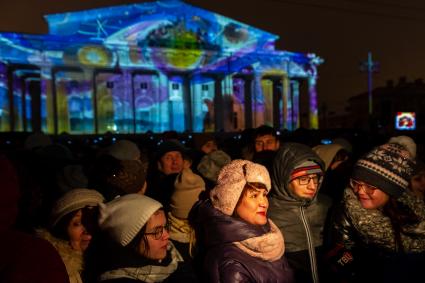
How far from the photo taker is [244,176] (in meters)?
2.30

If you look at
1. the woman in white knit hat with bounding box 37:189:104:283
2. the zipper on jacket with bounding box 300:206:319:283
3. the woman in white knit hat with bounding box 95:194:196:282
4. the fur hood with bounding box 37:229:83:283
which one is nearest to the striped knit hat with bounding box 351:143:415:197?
the zipper on jacket with bounding box 300:206:319:283

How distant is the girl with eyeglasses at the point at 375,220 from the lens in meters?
2.14

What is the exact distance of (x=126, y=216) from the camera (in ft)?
7.13

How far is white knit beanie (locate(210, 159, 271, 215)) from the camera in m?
2.27

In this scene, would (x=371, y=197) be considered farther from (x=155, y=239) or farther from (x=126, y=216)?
(x=126, y=216)

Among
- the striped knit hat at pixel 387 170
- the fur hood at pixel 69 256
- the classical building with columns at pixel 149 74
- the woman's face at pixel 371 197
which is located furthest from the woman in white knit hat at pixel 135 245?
the classical building with columns at pixel 149 74

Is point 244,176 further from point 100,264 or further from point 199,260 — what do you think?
point 100,264

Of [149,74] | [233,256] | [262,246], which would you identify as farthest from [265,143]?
[149,74]

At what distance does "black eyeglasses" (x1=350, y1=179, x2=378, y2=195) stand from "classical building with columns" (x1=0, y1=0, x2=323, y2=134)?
35051 mm

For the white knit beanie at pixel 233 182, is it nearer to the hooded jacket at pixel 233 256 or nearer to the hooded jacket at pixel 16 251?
the hooded jacket at pixel 233 256

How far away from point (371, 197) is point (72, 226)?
2092mm

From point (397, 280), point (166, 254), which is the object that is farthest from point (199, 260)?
point (397, 280)

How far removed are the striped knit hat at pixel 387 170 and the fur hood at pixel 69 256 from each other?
201 centimetres

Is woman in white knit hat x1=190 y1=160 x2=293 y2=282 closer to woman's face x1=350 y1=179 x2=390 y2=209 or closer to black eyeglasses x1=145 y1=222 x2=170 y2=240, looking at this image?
black eyeglasses x1=145 y1=222 x2=170 y2=240
